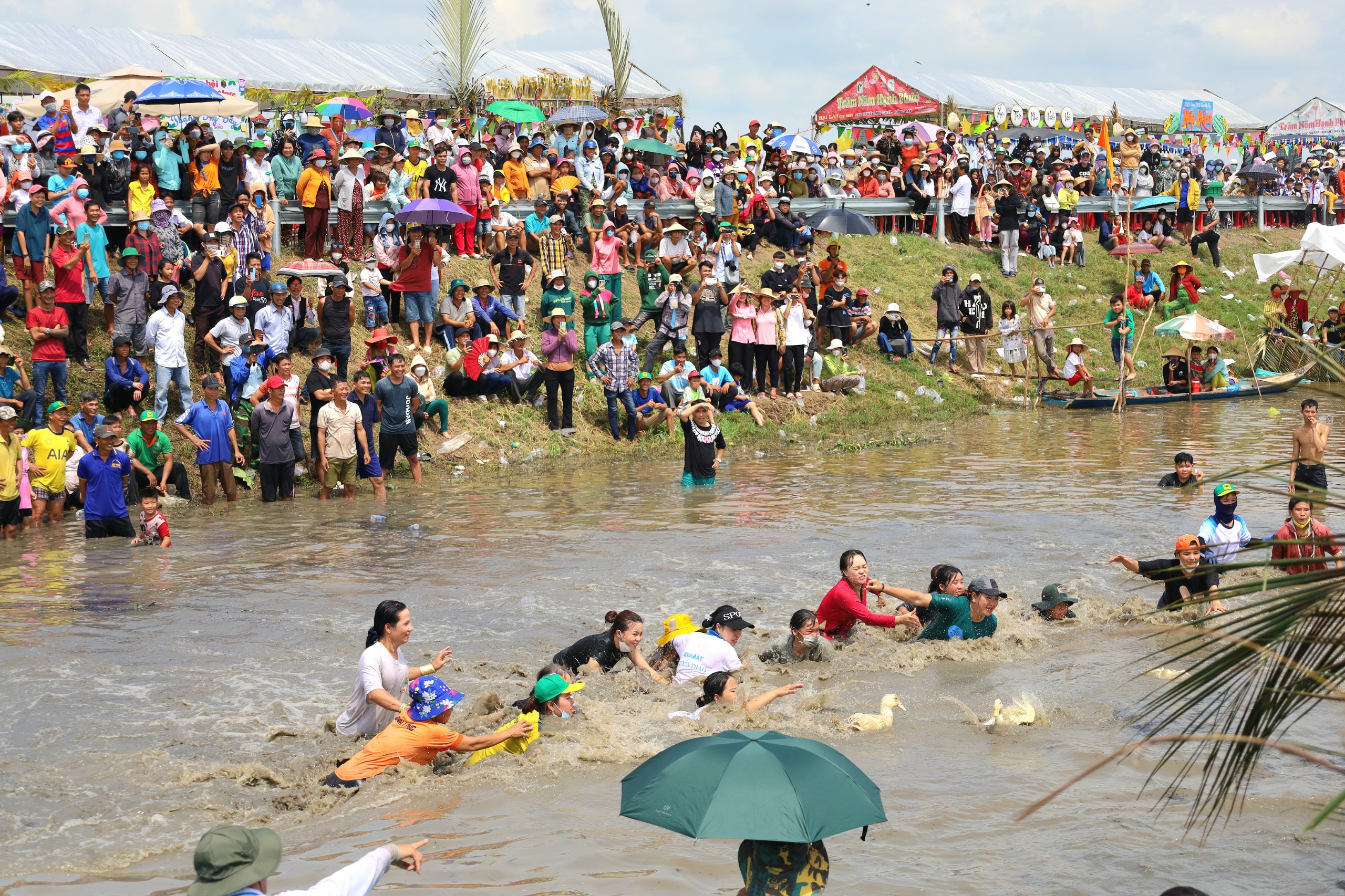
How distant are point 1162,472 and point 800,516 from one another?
5.88 m

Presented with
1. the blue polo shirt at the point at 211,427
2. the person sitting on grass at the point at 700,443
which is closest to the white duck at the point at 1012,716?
the person sitting on grass at the point at 700,443

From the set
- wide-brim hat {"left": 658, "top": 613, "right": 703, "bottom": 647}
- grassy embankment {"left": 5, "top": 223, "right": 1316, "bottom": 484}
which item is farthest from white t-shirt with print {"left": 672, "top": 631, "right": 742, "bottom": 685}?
grassy embankment {"left": 5, "top": 223, "right": 1316, "bottom": 484}

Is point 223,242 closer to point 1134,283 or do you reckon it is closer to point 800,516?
point 800,516

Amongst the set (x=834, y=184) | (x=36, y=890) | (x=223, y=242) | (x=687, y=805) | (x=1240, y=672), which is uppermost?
(x=834, y=184)

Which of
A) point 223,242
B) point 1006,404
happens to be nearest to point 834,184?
point 1006,404

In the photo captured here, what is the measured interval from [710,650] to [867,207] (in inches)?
814

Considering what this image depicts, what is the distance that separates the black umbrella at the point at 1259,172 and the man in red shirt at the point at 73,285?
31307 mm

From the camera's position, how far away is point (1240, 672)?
10.6 feet

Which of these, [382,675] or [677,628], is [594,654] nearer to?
[677,628]

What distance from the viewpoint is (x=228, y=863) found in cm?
431

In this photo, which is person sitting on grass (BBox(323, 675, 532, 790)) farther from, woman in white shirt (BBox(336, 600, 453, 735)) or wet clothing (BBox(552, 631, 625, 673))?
wet clothing (BBox(552, 631, 625, 673))

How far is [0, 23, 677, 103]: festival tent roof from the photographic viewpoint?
91.2 feet

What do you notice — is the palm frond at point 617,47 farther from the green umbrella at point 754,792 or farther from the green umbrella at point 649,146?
the green umbrella at point 754,792

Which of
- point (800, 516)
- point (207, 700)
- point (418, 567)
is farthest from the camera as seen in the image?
point (800, 516)
